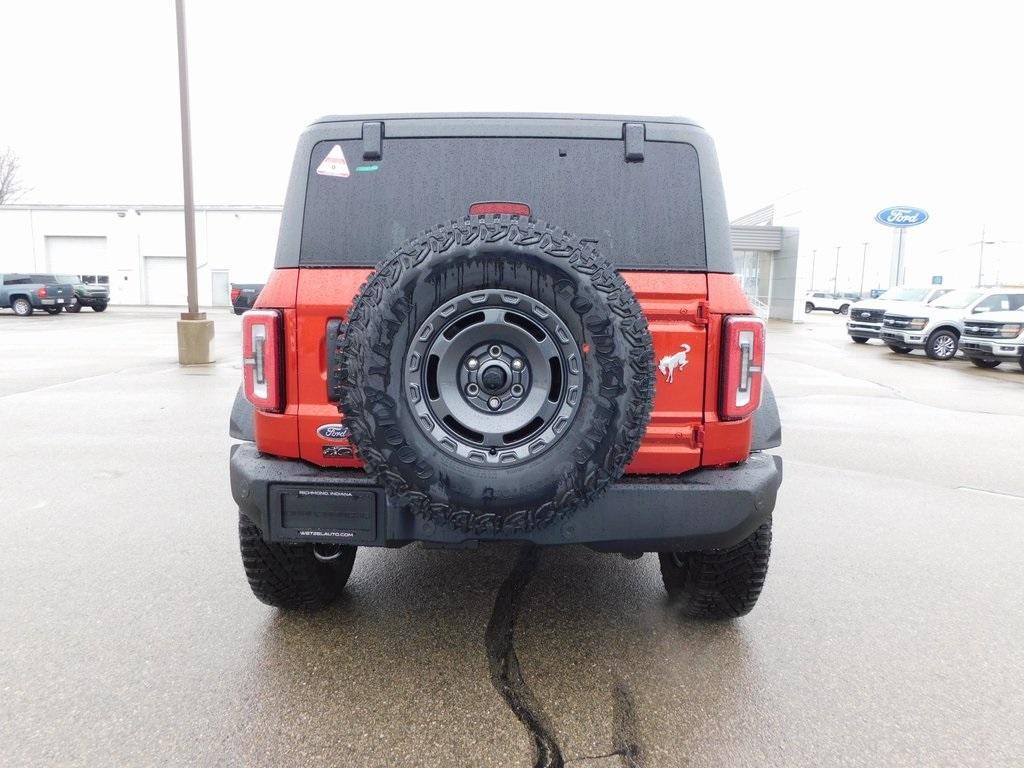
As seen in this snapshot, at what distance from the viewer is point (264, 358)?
2.70 meters

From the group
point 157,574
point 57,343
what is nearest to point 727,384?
point 157,574

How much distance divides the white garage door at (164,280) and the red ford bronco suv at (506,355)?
43950mm

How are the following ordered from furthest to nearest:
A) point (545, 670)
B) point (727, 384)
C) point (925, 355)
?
point (925, 355)
point (545, 670)
point (727, 384)

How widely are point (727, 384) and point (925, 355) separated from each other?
1858cm

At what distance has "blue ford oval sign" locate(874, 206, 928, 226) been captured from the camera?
35438 mm

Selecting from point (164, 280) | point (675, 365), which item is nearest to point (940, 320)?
point (675, 365)

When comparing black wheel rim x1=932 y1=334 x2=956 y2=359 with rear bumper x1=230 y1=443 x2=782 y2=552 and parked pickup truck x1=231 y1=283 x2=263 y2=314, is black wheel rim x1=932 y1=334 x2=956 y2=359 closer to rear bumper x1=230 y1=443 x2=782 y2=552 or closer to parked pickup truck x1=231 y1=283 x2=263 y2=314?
parked pickup truck x1=231 y1=283 x2=263 y2=314

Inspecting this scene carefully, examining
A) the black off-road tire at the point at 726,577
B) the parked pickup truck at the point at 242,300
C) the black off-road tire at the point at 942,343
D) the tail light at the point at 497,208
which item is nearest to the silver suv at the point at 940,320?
the black off-road tire at the point at 942,343

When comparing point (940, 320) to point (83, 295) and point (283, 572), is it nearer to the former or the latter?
point (283, 572)

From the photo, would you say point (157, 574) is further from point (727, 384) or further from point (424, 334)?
point (727, 384)

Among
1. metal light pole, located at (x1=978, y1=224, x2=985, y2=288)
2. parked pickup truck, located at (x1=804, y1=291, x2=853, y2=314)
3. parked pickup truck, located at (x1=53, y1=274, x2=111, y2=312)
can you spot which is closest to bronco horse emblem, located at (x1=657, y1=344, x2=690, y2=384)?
parked pickup truck, located at (x1=53, y1=274, x2=111, y2=312)

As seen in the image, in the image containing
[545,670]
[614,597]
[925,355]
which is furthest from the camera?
[925,355]

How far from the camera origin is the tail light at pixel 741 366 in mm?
2662

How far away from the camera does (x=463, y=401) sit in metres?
2.39
